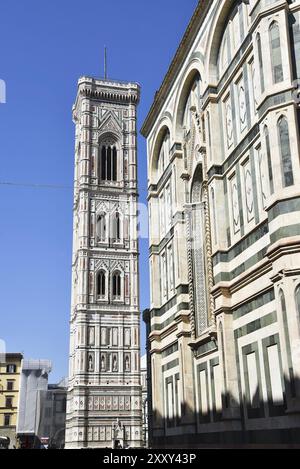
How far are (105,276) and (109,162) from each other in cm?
1687

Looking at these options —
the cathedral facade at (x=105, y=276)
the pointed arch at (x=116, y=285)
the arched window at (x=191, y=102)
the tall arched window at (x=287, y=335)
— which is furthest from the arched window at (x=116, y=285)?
the tall arched window at (x=287, y=335)

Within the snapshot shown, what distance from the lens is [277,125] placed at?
12859 millimetres

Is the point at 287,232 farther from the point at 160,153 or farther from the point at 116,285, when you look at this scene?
the point at 116,285

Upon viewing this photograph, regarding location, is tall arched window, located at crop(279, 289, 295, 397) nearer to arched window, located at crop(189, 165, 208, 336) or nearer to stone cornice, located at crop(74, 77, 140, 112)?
arched window, located at crop(189, 165, 208, 336)

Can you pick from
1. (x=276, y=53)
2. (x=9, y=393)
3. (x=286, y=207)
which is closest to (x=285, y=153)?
(x=286, y=207)

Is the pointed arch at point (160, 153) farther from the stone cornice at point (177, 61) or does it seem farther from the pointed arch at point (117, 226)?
the pointed arch at point (117, 226)

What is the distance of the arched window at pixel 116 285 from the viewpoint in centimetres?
7338

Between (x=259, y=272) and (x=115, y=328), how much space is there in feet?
196

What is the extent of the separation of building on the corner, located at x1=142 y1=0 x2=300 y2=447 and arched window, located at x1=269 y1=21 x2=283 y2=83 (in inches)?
1.1

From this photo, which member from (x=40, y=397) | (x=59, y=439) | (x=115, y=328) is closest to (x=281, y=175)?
(x=40, y=397)

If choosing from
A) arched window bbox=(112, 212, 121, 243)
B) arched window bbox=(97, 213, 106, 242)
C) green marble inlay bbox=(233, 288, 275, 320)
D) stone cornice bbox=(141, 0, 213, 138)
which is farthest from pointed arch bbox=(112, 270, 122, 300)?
green marble inlay bbox=(233, 288, 275, 320)

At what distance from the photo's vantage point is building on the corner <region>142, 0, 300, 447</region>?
40.9ft
